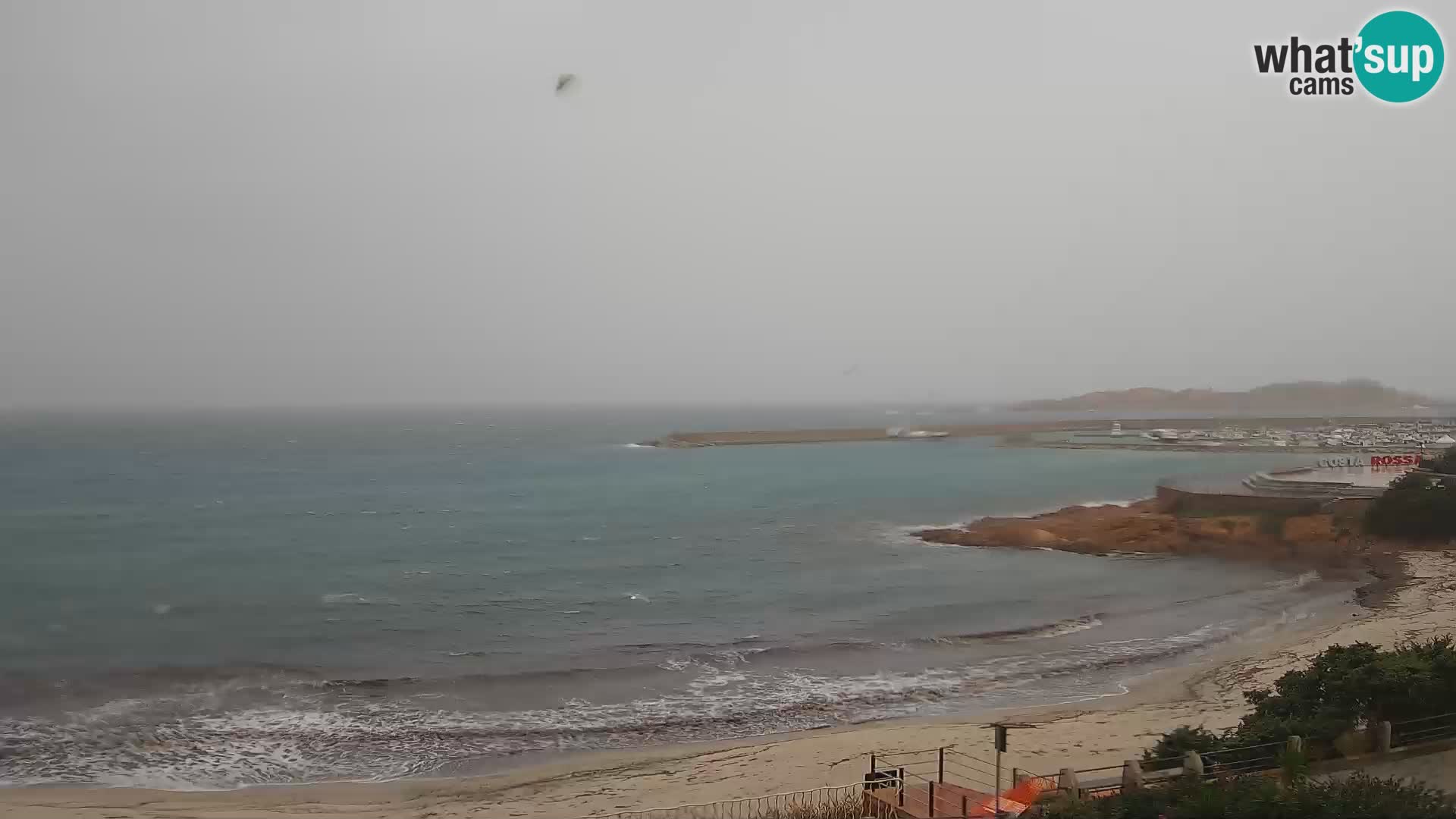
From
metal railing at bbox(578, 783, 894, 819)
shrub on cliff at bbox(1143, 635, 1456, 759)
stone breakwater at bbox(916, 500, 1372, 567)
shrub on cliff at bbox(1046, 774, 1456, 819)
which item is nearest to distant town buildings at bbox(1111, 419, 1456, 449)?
stone breakwater at bbox(916, 500, 1372, 567)

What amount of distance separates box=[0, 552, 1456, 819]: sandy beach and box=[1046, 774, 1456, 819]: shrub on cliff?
5020mm

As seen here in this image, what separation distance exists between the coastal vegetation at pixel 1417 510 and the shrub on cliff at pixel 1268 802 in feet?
98.1

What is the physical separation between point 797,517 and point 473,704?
31.2m

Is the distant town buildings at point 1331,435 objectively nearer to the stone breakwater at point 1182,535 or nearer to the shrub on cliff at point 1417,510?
the shrub on cliff at point 1417,510

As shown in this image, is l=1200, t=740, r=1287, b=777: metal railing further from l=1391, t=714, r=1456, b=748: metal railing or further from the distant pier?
the distant pier

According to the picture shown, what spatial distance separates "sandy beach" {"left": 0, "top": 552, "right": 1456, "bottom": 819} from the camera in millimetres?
12641

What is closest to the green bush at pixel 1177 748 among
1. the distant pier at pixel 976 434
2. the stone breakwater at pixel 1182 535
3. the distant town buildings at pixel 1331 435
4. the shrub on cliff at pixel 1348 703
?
the shrub on cliff at pixel 1348 703

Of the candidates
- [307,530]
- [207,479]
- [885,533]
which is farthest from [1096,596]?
[207,479]

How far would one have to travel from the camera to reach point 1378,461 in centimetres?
5019

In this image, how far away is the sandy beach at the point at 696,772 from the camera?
12641 mm

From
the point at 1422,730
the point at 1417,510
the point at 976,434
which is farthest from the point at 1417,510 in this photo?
the point at 976,434

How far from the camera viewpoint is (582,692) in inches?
737

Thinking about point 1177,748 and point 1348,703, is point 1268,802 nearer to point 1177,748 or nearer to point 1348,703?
point 1177,748

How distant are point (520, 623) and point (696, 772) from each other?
1257 cm
